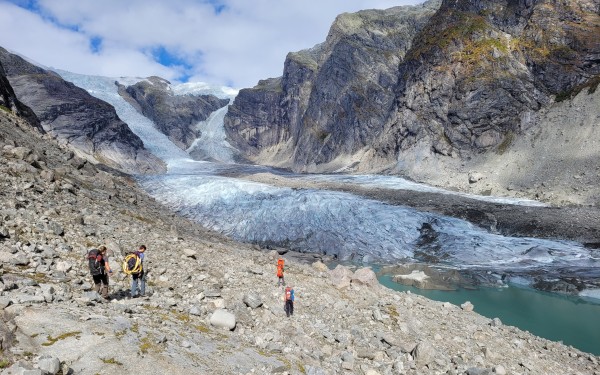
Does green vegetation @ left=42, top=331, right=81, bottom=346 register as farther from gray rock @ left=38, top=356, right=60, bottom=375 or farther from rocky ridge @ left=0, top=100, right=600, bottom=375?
gray rock @ left=38, top=356, right=60, bottom=375

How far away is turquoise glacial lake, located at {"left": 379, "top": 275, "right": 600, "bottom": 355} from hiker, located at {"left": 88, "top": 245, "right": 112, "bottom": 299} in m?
22.7

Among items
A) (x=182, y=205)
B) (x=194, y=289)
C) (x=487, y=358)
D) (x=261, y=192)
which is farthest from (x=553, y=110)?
(x=194, y=289)

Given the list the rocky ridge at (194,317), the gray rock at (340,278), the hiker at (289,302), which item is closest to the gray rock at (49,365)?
the rocky ridge at (194,317)

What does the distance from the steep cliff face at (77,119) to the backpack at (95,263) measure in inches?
3979

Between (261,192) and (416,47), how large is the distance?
71.2 m

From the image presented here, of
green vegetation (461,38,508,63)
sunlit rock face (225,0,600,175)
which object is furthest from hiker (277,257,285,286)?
green vegetation (461,38,508,63)

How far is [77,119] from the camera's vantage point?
364ft

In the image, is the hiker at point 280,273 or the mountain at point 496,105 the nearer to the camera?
the hiker at point 280,273

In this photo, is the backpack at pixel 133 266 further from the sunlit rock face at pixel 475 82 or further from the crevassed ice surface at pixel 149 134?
the crevassed ice surface at pixel 149 134

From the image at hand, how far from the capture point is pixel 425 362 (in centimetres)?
1148

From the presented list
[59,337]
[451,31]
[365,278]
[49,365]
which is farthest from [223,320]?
[451,31]

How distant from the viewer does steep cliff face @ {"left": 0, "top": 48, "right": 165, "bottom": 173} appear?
4156 inches

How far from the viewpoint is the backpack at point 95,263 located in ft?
34.1

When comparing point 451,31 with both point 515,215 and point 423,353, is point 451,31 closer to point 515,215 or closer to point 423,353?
point 515,215
